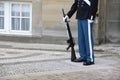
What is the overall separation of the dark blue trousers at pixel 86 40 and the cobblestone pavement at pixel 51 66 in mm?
238

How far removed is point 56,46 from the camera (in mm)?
11875

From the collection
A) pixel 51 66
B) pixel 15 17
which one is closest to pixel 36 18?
pixel 15 17

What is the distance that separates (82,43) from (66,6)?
2826 mm

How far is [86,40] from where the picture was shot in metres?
9.16

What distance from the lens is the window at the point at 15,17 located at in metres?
12.4

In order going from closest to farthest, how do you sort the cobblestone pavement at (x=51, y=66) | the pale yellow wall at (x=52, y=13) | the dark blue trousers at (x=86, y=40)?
the cobblestone pavement at (x=51, y=66), the dark blue trousers at (x=86, y=40), the pale yellow wall at (x=52, y=13)

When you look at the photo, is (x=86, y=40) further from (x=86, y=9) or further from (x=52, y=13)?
(x=52, y=13)

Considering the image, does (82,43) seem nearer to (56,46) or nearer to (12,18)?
(56,46)

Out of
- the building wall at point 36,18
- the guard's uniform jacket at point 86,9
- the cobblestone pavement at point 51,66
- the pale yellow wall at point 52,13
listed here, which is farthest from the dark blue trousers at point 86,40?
the building wall at point 36,18

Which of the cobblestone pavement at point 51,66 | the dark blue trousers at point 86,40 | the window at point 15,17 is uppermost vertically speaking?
the window at point 15,17

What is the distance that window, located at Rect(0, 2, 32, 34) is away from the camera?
1240 centimetres

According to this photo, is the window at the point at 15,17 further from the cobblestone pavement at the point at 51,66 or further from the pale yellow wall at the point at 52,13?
the cobblestone pavement at the point at 51,66

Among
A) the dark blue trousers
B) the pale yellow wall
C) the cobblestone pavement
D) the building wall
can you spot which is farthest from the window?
the dark blue trousers

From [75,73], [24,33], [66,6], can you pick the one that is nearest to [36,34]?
[24,33]
